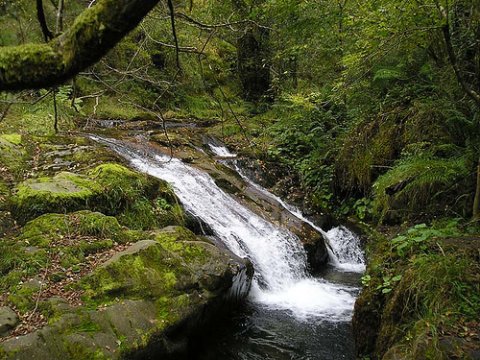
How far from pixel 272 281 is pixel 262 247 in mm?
738

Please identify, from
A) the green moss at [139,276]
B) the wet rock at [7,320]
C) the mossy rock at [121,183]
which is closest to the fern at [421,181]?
the green moss at [139,276]

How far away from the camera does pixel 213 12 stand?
39.5ft

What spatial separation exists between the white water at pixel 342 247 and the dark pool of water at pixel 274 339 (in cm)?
245

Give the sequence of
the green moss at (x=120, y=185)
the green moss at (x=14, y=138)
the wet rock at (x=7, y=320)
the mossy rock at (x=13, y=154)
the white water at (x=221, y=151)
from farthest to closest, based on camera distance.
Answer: the white water at (x=221, y=151) < the green moss at (x=14, y=138) < the mossy rock at (x=13, y=154) < the green moss at (x=120, y=185) < the wet rock at (x=7, y=320)

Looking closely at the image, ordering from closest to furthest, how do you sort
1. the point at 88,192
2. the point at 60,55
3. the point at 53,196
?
the point at 60,55
the point at 53,196
the point at 88,192

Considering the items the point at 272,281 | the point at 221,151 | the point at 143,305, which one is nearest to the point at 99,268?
the point at 143,305

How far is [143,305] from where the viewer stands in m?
4.43

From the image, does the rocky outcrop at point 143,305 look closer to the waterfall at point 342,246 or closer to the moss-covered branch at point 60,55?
the moss-covered branch at point 60,55

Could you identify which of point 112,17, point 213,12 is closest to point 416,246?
point 112,17

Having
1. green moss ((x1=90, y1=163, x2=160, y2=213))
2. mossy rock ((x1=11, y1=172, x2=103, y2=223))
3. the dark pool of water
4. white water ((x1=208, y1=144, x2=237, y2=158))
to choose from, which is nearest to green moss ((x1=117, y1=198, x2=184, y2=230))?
green moss ((x1=90, y1=163, x2=160, y2=213))

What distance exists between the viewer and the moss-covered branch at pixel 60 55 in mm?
1500

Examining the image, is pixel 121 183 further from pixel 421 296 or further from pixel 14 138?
pixel 421 296

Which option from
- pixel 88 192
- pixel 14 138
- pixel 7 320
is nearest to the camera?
pixel 7 320

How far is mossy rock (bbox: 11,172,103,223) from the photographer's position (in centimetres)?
570
